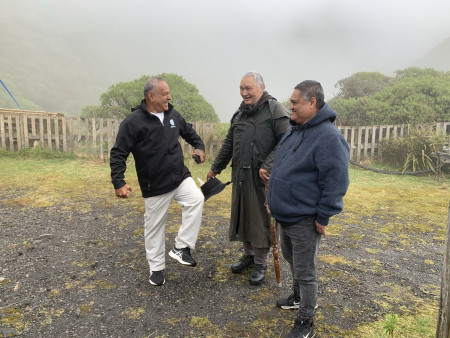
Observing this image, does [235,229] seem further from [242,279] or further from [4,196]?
[4,196]

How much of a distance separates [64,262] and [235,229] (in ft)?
6.80

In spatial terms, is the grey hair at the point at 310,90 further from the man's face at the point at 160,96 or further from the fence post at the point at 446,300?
the man's face at the point at 160,96

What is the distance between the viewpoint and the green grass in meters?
5.29

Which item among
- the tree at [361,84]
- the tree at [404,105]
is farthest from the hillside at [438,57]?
the tree at [404,105]

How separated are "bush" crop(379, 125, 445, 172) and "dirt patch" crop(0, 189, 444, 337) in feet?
16.8

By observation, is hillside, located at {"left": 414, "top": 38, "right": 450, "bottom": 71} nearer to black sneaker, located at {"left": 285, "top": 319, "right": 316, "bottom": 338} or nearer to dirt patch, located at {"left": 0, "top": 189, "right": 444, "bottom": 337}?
dirt patch, located at {"left": 0, "top": 189, "right": 444, "bottom": 337}

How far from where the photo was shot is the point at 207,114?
13.2 metres

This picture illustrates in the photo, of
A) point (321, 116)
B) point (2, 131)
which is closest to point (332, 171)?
point (321, 116)

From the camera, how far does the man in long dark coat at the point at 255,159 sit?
321 cm

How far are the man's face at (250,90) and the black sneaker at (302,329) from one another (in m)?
2.03

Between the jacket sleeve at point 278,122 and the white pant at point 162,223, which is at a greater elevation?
the jacket sleeve at point 278,122

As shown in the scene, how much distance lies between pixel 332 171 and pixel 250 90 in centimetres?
135

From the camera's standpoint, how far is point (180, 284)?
3385 mm

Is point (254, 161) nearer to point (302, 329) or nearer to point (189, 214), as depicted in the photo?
point (189, 214)
